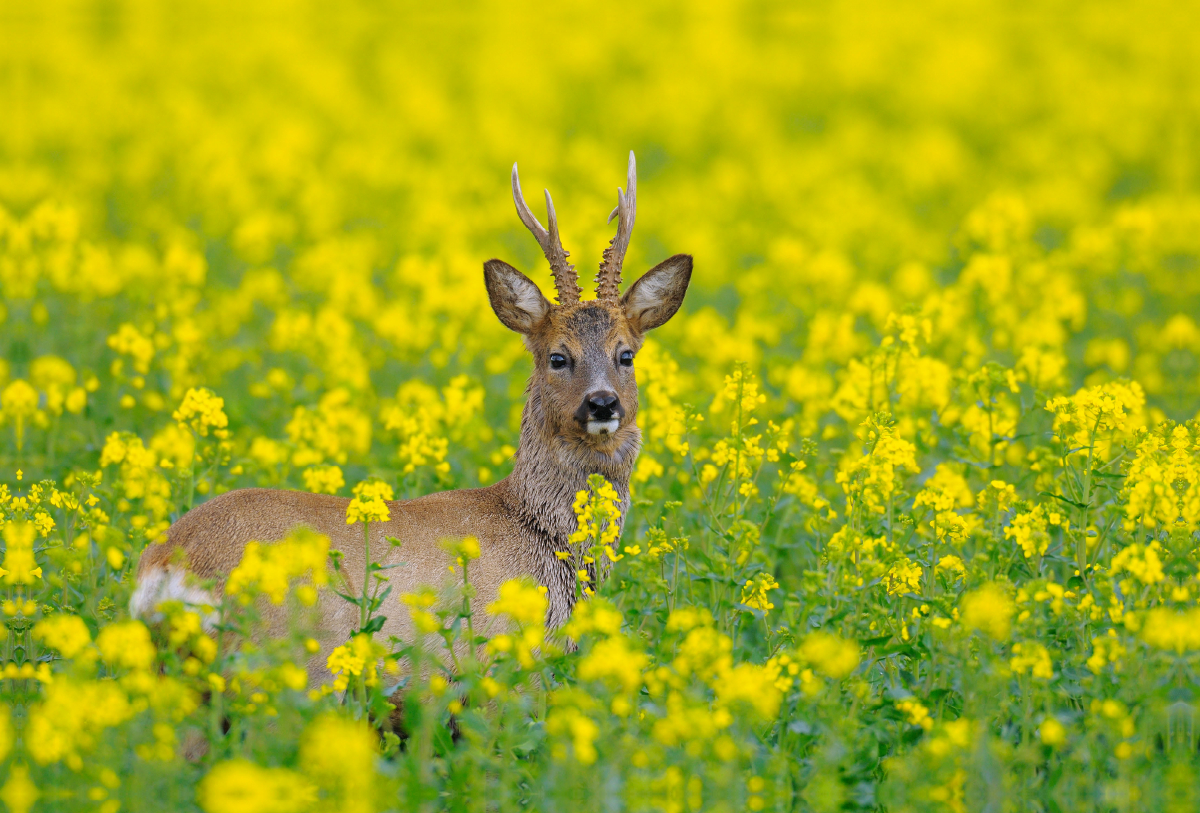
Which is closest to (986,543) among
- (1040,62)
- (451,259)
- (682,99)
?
(451,259)

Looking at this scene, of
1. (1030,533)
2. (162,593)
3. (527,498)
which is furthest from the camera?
(527,498)

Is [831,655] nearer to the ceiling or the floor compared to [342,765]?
nearer to the ceiling

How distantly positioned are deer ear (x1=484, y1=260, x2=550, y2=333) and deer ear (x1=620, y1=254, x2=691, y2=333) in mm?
435

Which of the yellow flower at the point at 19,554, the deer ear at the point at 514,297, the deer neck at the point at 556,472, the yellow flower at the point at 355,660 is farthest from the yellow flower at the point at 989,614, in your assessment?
the yellow flower at the point at 19,554

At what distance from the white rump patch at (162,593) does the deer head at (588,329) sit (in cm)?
198

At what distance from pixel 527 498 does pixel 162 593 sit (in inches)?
76.0

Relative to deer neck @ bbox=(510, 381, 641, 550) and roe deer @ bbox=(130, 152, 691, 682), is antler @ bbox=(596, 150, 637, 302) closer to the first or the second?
roe deer @ bbox=(130, 152, 691, 682)

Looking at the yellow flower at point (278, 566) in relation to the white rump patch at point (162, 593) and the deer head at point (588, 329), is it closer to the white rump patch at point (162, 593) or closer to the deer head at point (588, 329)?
the white rump patch at point (162, 593)

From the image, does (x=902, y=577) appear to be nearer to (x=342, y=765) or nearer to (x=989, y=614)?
(x=989, y=614)

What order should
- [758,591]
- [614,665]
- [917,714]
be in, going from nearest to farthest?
1. [614,665]
2. [917,714]
3. [758,591]

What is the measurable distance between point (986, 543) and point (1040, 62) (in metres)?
20.5

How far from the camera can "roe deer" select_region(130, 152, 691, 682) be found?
5988mm

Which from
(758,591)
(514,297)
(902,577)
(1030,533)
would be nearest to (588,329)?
(514,297)

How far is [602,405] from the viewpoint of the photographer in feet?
22.2
